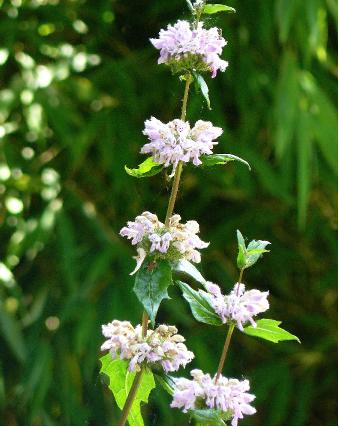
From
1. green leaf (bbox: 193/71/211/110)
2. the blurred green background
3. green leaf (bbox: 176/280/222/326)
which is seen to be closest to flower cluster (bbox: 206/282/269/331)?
green leaf (bbox: 176/280/222/326)

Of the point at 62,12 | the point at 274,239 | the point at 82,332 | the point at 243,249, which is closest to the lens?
the point at 243,249

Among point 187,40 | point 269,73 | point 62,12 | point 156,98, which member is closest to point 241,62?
point 269,73

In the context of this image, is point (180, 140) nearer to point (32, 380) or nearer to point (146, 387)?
point (146, 387)

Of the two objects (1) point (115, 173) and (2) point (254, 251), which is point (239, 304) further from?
(1) point (115, 173)

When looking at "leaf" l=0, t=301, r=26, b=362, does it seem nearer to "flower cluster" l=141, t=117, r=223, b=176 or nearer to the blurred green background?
the blurred green background

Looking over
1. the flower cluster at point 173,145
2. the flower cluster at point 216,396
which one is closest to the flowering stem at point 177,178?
the flower cluster at point 173,145

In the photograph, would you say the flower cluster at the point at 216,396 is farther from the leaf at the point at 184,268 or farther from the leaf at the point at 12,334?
the leaf at the point at 12,334
